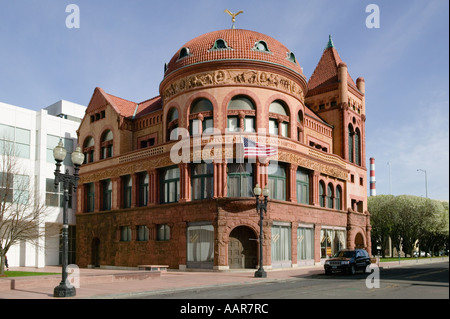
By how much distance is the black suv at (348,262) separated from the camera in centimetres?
3017

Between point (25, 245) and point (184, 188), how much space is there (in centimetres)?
1953

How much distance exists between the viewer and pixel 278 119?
37656 mm

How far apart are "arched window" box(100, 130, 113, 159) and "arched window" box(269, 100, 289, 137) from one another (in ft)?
54.4

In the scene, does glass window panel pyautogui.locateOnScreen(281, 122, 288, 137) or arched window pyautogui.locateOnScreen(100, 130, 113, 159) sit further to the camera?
arched window pyautogui.locateOnScreen(100, 130, 113, 159)

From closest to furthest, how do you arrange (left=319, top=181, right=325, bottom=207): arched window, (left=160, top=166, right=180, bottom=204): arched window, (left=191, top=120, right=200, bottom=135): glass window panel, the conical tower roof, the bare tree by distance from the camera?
the bare tree
(left=191, top=120, right=200, bottom=135): glass window panel
(left=160, top=166, right=180, bottom=204): arched window
(left=319, top=181, right=325, bottom=207): arched window
the conical tower roof

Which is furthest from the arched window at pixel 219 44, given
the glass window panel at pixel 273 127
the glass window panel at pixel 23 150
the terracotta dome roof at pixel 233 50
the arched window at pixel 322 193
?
the glass window panel at pixel 23 150

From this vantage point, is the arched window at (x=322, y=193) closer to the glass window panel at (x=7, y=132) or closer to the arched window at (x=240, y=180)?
the arched window at (x=240, y=180)

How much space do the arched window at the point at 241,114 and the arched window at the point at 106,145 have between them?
14.4m

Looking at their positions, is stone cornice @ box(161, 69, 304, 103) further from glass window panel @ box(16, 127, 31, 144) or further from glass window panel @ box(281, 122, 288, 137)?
glass window panel @ box(16, 127, 31, 144)

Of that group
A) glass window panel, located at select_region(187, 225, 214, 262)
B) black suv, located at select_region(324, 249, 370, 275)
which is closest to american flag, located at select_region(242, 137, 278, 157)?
glass window panel, located at select_region(187, 225, 214, 262)

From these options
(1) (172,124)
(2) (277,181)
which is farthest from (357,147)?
(1) (172,124)

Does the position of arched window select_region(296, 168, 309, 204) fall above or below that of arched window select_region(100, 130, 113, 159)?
below

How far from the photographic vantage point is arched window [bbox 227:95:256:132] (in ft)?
119

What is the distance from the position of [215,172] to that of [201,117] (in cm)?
463
